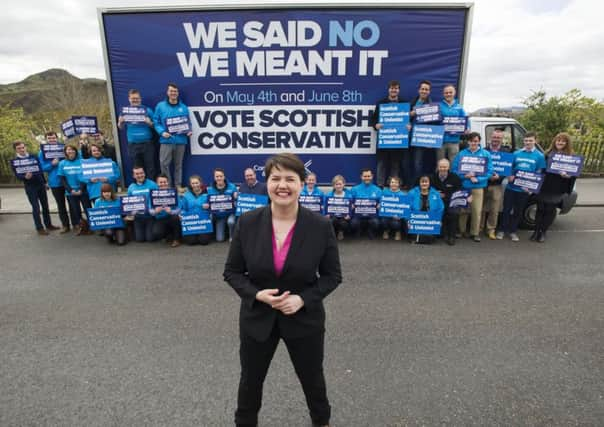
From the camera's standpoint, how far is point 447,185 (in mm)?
6227

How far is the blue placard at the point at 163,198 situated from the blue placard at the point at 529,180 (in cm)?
631

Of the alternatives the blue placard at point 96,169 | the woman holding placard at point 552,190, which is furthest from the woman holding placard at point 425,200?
the blue placard at point 96,169

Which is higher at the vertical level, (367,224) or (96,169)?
(96,169)

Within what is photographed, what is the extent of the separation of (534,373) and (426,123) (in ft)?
15.0

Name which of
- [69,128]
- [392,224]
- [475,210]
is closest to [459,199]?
[475,210]

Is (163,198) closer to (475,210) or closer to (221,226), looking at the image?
(221,226)

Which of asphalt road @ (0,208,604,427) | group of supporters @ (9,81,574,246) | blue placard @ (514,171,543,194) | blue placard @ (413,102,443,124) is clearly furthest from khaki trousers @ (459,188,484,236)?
blue placard @ (413,102,443,124)

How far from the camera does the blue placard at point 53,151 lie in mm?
6895

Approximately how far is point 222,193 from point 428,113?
3997mm

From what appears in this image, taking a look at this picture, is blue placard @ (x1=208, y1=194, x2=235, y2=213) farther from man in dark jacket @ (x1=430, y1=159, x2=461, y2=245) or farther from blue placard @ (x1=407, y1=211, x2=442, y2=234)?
man in dark jacket @ (x1=430, y1=159, x2=461, y2=245)

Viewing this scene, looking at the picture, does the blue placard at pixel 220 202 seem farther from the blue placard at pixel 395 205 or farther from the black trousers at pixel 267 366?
the black trousers at pixel 267 366

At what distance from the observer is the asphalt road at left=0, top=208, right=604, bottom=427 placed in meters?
2.56

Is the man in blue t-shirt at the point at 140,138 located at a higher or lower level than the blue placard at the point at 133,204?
higher

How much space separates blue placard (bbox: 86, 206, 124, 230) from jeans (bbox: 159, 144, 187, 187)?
111cm
